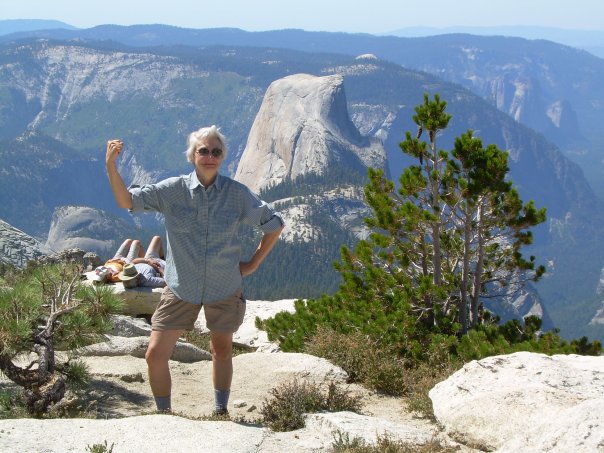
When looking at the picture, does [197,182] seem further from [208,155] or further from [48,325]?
[48,325]

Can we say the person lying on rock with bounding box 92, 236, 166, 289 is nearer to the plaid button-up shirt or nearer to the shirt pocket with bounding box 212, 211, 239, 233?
the plaid button-up shirt

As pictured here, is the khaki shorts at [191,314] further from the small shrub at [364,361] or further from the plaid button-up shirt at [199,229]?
the small shrub at [364,361]

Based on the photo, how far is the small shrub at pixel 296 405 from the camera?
24.4 ft

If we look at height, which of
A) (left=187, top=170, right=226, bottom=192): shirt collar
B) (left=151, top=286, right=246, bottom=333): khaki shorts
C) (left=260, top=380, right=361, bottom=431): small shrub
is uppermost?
(left=187, top=170, right=226, bottom=192): shirt collar

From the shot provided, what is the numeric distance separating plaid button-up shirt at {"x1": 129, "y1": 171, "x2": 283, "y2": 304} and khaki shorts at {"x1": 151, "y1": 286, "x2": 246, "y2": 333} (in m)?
0.08

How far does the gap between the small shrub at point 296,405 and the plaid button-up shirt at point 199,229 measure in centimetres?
126

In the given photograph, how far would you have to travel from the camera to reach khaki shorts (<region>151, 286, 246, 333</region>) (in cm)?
713

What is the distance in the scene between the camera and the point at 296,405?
758cm

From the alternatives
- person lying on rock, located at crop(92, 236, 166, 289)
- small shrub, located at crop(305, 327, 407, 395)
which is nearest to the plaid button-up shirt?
small shrub, located at crop(305, 327, 407, 395)

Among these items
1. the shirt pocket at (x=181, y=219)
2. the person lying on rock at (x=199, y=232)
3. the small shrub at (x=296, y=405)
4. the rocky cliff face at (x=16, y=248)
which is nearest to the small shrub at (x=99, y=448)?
the person lying on rock at (x=199, y=232)

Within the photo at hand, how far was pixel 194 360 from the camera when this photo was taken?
1215 cm

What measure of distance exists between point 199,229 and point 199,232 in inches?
1.0

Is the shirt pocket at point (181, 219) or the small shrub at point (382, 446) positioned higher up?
the shirt pocket at point (181, 219)

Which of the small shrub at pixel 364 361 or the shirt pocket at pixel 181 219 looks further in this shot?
the small shrub at pixel 364 361
